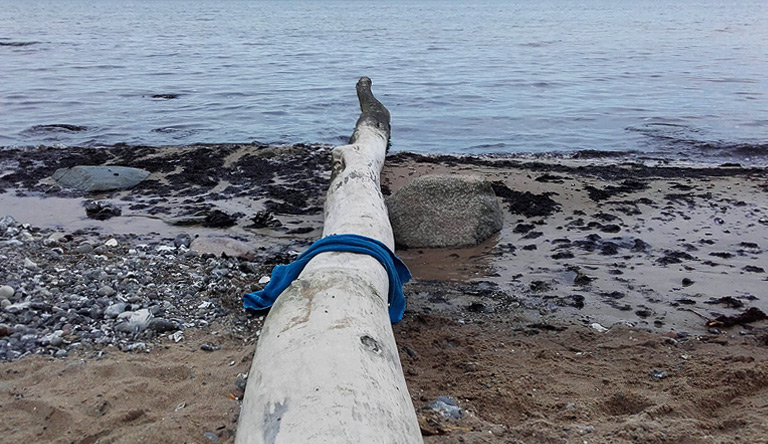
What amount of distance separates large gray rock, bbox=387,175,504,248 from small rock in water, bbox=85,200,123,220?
314 cm

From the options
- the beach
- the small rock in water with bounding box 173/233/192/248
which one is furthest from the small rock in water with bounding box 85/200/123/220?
the small rock in water with bounding box 173/233/192/248

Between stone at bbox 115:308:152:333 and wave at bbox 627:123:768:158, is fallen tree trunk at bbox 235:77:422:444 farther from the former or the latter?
wave at bbox 627:123:768:158

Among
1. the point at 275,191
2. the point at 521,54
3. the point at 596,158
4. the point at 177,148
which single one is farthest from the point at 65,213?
the point at 521,54

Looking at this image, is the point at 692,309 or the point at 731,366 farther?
the point at 692,309

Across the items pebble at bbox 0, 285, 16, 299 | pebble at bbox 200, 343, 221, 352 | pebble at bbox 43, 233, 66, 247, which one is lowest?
pebble at bbox 43, 233, 66, 247

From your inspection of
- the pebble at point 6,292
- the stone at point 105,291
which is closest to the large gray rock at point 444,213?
the stone at point 105,291

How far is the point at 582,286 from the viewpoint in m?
5.18

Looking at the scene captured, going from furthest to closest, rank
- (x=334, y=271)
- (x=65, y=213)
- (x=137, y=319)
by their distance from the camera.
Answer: (x=65, y=213), (x=137, y=319), (x=334, y=271)

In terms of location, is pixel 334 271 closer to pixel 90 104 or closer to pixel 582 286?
pixel 582 286

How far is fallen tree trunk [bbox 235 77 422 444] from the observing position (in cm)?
210

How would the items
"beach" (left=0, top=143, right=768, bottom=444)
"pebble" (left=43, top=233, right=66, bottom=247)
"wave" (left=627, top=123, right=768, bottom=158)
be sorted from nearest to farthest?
"beach" (left=0, top=143, right=768, bottom=444) → "pebble" (left=43, top=233, right=66, bottom=247) → "wave" (left=627, top=123, right=768, bottom=158)

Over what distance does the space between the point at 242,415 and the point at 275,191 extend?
218 inches

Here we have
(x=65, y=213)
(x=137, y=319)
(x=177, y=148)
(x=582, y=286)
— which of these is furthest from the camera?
(x=177, y=148)

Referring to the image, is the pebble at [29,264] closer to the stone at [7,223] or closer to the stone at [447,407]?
the stone at [7,223]
